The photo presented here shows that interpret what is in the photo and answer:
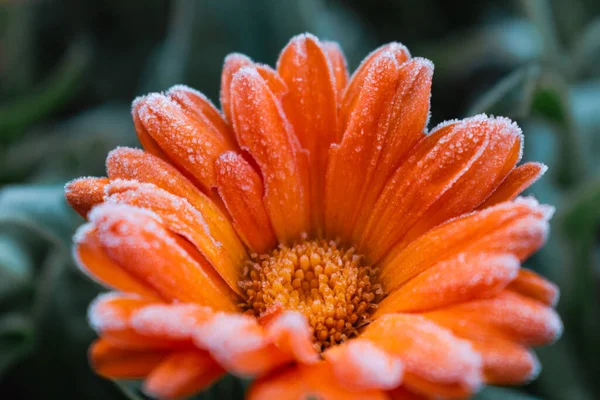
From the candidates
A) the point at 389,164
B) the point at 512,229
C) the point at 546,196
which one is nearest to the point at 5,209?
the point at 389,164

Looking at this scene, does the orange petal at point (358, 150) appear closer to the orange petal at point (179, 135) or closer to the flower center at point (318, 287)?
the flower center at point (318, 287)

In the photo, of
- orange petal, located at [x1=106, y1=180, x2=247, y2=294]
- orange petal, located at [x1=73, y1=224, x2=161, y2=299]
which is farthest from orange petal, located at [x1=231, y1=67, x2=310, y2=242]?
orange petal, located at [x1=73, y1=224, x2=161, y2=299]

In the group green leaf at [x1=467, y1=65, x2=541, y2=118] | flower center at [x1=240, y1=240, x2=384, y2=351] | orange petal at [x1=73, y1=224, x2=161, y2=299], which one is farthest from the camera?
green leaf at [x1=467, y1=65, x2=541, y2=118]

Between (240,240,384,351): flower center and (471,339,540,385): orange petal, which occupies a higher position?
(471,339,540,385): orange petal

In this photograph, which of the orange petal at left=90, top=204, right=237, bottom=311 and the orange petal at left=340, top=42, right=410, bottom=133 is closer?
the orange petal at left=90, top=204, right=237, bottom=311

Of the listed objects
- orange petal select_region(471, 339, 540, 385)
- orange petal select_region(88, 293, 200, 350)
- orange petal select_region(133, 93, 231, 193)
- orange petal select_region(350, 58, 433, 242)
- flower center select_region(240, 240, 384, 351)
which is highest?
orange petal select_region(350, 58, 433, 242)

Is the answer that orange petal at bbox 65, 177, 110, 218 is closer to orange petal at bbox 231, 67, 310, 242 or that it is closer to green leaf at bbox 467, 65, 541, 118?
orange petal at bbox 231, 67, 310, 242

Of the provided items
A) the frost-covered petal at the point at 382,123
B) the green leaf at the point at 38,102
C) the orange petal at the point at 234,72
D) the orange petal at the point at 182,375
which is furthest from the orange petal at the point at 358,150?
the green leaf at the point at 38,102

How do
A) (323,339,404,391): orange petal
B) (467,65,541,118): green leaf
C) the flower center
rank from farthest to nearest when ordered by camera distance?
(467,65,541,118): green leaf → the flower center → (323,339,404,391): orange petal
